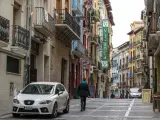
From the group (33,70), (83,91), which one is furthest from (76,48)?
(83,91)

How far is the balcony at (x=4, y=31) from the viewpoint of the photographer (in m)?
18.0

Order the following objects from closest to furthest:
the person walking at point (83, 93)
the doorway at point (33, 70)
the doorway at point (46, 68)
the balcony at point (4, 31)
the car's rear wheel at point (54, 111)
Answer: the car's rear wheel at point (54, 111) < the balcony at point (4, 31) < the person walking at point (83, 93) < the doorway at point (33, 70) < the doorway at point (46, 68)

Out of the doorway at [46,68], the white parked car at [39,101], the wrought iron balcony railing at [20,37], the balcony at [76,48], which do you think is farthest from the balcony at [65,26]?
the white parked car at [39,101]

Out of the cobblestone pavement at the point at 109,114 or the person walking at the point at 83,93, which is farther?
the person walking at the point at 83,93

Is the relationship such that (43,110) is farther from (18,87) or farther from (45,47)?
(45,47)

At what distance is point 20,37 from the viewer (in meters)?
20.8

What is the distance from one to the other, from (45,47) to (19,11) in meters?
5.58

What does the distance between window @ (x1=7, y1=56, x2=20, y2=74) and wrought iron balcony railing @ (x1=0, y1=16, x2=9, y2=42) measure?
4.86ft

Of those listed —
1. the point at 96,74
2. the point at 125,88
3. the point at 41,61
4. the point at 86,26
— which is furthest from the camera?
the point at 125,88

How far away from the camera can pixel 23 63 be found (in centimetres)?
2184

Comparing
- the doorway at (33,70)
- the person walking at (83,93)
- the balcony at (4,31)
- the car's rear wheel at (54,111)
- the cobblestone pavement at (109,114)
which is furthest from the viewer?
the doorway at (33,70)

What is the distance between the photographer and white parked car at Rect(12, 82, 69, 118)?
16.3 metres

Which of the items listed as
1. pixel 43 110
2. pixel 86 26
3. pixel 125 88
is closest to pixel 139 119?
pixel 43 110

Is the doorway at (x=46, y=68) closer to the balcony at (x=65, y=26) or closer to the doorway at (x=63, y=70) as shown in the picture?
the balcony at (x=65, y=26)
